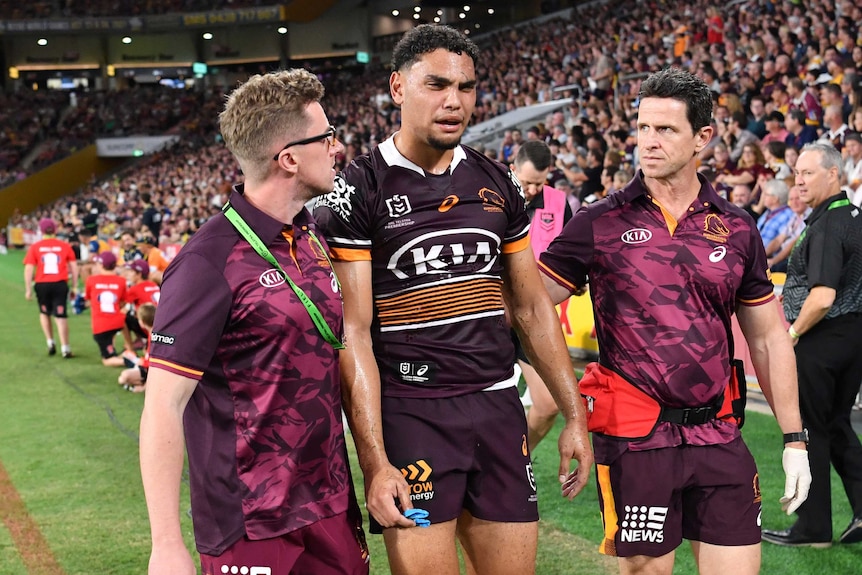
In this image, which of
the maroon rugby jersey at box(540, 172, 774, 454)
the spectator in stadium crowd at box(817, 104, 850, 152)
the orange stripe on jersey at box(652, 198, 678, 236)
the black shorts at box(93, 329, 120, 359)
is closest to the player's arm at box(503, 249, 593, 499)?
the maroon rugby jersey at box(540, 172, 774, 454)

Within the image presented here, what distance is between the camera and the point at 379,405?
308 cm

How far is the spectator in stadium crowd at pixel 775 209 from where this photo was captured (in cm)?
925

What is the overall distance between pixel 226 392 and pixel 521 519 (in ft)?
3.97

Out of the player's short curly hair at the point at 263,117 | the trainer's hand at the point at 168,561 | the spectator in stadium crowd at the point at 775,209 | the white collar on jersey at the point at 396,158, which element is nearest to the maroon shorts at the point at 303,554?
the trainer's hand at the point at 168,561

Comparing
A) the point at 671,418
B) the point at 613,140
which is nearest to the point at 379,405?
the point at 671,418

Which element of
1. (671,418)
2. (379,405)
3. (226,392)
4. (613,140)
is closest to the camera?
(226,392)

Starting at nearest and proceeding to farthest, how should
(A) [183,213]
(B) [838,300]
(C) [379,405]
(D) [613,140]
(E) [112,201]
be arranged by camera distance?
(C) [379,405], (B) [838,300], (D) [613,140], (A) [183,213], (E) [112,201]

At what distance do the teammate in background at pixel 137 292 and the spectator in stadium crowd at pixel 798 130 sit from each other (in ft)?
26.8

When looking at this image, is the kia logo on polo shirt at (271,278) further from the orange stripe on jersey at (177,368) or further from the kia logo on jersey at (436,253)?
the kia logo on jersey at (436,253)

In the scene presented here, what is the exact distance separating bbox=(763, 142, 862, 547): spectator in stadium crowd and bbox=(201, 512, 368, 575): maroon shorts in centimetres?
341

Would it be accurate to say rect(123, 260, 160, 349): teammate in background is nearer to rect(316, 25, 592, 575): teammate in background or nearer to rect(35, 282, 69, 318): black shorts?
rect(35, 282, 69, 318): black shorts

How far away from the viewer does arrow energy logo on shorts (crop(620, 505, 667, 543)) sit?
3438 mm

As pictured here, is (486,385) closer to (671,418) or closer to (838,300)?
(671,418)

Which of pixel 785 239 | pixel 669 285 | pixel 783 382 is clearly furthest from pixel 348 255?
pixel 785 239
